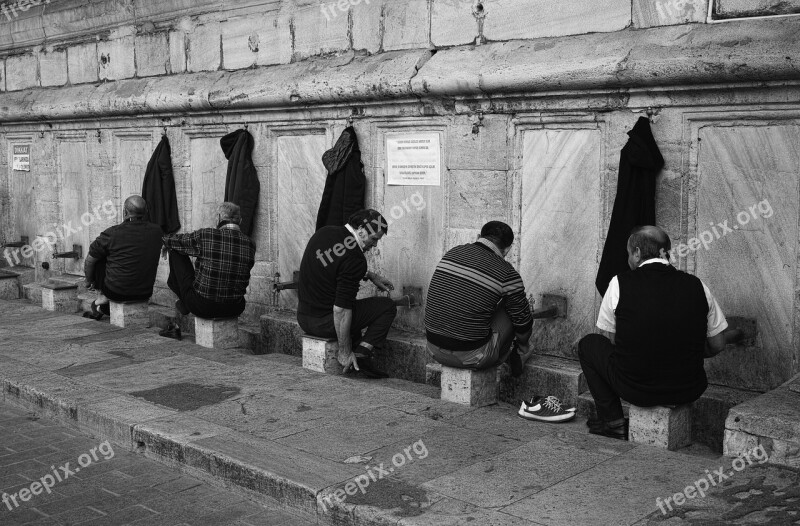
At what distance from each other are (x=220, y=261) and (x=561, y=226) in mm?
3070

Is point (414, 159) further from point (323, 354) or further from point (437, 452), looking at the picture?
point (437, 452)

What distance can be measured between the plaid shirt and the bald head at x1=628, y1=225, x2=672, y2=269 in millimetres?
3940

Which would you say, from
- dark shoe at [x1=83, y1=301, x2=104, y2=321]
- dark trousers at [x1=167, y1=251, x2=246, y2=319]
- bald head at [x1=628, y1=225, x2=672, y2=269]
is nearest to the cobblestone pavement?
dark trousers at [x1=167, y1=251, x2=246, y2=319]

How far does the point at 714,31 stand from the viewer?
635 cm

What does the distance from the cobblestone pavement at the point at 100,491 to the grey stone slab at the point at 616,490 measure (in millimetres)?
1298

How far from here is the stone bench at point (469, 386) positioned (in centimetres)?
689

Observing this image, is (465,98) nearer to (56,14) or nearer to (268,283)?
(268,283)

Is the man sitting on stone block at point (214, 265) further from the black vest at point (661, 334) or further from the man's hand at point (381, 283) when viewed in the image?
the black vest at point (661, 334)

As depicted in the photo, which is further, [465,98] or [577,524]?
[465,98]

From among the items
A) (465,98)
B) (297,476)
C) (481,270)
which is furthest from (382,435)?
(465,98)

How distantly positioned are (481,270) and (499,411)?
1018 millimetres

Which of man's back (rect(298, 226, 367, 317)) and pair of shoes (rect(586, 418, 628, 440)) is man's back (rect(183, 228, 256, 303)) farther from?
pair of shoes (rect(586, 418, 628, 440))

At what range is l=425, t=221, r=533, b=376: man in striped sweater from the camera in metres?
6.65

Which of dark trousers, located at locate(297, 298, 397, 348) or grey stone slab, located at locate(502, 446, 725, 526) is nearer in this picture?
grey stone slab, located at locate(502, 446, 725, 526)
